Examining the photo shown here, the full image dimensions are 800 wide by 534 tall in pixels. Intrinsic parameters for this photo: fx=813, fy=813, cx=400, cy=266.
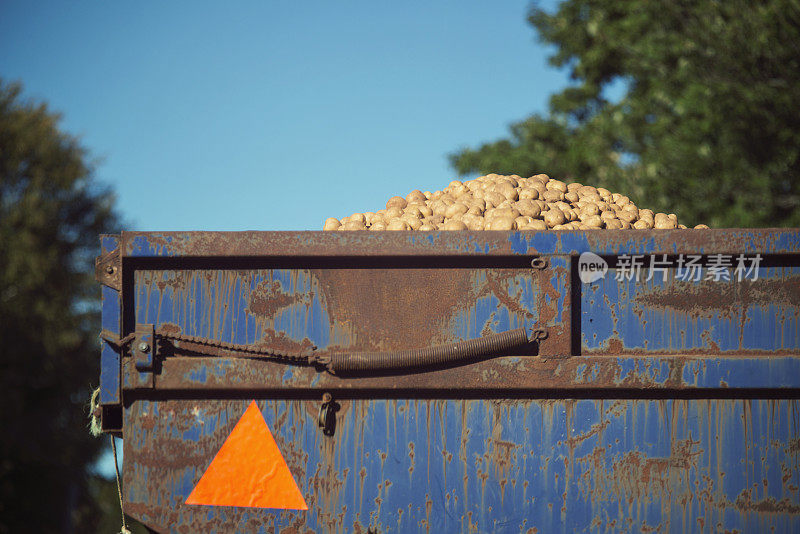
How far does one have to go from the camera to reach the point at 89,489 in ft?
63.9

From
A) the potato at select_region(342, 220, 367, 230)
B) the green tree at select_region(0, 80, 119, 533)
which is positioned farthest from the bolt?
the green tree at select_region(0, 80, 119, 533)

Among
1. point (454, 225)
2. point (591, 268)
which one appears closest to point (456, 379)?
point (591, 268)

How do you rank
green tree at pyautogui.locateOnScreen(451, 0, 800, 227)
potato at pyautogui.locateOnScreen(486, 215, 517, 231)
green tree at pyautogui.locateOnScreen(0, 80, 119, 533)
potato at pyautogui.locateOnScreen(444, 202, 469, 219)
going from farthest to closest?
green tree at pyautogui.locateOnScreen(0, 80, 119, 533) < green tree at pyautogui.locateOnScreen(451, 0, 800, 227) < potato at pyautogui.locateOnScreen(444, 202, 469, 219) < potato at pyautogui.locateOnScreen(486, 215, 517, 231)

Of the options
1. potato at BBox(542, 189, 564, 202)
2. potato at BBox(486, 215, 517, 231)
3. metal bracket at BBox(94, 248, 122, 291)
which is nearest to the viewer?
metal bracket at BBox(94, 248, 122, 291)

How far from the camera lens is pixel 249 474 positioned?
2.78 metres

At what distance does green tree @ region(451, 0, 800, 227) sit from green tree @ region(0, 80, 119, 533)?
10733 mm

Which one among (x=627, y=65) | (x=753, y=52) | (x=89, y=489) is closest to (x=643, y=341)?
(x=753, y=52)

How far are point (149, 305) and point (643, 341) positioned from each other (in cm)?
170

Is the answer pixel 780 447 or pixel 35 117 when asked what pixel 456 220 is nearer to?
pixel 780 447

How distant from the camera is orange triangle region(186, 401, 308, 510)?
2764 millimetres

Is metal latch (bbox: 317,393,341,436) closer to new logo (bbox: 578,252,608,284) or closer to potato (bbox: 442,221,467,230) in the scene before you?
potato (bbox: 442,221,467,230)

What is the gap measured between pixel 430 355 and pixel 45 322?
58.6 ft

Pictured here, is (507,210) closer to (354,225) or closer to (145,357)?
(354,225)

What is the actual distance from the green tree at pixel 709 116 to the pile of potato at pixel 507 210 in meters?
6.53
